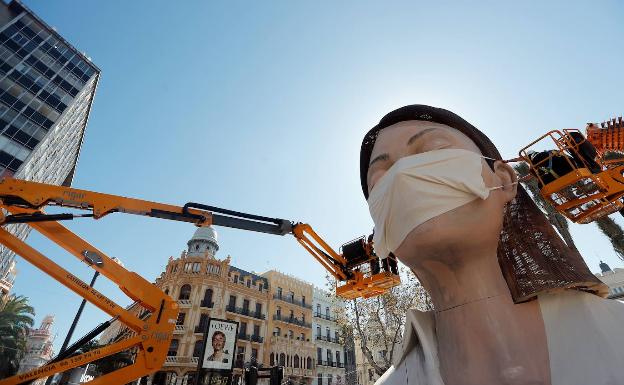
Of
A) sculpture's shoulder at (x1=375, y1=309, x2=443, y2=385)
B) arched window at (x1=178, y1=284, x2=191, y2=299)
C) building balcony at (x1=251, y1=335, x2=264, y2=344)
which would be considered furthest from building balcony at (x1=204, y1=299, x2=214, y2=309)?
sculpture's shoulder at (x1=375, y1=309, x2=443, y2=385)

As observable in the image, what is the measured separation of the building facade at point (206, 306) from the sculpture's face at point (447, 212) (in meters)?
28.3

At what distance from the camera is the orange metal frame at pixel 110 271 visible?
646 cm

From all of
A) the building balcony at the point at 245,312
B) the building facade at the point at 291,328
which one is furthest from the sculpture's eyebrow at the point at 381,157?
the building facade at the point at 291,328

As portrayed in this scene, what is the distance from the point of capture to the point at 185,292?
29984 millimetres

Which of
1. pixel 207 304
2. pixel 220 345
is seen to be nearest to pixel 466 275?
pixel 220 345

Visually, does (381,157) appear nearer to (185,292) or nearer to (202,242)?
(185,292)

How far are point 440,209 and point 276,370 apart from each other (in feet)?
23.0

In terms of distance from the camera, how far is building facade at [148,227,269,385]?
85.7 ft

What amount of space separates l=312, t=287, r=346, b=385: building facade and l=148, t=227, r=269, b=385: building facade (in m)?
8.78

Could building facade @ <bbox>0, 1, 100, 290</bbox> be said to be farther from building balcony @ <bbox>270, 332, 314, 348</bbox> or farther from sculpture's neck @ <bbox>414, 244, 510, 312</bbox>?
sculpture's neck @ <bbox>414, 244, 510, 312</bbox>

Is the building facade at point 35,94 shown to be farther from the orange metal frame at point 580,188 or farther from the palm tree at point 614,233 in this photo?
the palm tree at point 614,233

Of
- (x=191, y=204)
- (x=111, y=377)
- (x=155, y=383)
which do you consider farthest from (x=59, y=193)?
(x=155, y=383)

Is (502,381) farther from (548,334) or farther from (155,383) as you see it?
(155,383)

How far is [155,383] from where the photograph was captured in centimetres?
2539
